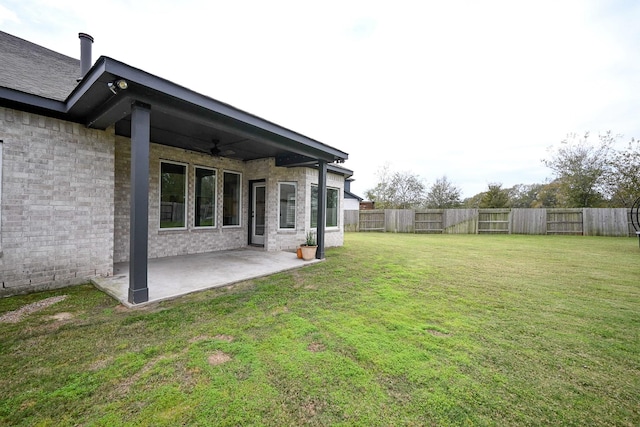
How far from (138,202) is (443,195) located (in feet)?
77.3

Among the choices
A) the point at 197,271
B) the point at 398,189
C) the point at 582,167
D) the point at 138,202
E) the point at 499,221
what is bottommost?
the point at 197,271

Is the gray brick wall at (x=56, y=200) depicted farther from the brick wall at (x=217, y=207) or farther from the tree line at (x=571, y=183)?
the tree line at (x=571, y=183)

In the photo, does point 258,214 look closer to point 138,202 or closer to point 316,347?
point 138,202

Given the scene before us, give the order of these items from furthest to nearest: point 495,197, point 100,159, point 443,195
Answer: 1. point 443,195
2. point 495,197
3. point 100,159

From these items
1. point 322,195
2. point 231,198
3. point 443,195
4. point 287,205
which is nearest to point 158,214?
point 231,198

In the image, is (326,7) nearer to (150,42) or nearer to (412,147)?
(150,42)

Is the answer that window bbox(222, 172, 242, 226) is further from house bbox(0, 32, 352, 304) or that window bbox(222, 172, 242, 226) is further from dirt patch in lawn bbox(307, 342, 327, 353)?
dirt patch in lawn bbox(307, 342, 327, 353)

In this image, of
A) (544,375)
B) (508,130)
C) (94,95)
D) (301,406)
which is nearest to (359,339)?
(301,406)

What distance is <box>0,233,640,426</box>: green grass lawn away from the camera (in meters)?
1.54

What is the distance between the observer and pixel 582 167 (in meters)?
17.7

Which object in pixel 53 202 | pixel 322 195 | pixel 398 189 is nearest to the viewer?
pixel 53 202

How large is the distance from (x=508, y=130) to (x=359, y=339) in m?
17.6

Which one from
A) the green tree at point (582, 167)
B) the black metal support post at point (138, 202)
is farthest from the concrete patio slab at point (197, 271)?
the green tree at point (582, 167)

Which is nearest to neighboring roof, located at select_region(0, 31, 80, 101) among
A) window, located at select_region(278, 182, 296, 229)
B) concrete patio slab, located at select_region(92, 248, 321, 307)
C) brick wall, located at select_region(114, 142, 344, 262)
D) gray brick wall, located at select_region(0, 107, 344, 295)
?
gray brick wall, located at select_region(0, 107, 344, 295)
